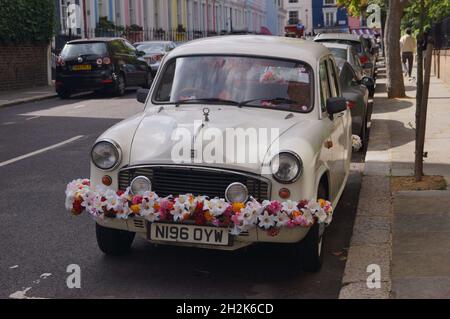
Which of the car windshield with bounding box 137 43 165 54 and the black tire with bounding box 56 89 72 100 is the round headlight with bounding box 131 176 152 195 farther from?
the car windshield with bounding box 137 43 165 54

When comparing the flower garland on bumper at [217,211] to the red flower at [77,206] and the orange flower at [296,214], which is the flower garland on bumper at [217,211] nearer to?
the orange flower at [296,214]

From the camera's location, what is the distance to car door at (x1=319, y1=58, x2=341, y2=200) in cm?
632

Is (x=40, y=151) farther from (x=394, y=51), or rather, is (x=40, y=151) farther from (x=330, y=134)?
(x=394, y=51)

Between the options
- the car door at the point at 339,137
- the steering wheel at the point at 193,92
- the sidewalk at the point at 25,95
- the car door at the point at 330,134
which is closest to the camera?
the car door at the point at 330,134

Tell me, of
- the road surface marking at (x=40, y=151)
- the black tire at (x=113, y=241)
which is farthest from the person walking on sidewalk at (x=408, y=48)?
the black tire at (x=113, y=241)

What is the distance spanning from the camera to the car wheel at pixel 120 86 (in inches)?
894

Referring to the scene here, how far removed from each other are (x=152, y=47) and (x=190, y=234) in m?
24.1

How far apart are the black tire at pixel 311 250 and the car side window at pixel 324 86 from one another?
1377 millimetres

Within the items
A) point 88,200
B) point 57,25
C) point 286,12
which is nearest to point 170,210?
point 88,200

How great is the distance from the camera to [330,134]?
6.47 m

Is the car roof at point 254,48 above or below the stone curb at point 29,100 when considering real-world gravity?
above

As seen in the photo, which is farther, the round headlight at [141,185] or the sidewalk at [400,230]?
the round headlight at [141,185]

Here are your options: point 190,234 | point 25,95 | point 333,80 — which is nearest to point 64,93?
point 25,95
